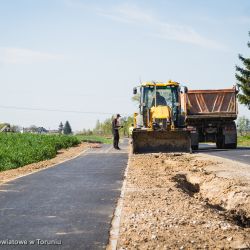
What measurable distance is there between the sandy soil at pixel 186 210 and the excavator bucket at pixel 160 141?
6639 mm

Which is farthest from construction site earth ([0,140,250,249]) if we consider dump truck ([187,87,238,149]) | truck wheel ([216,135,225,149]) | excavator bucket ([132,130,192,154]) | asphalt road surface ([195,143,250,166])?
truck wheel ([216,135,225,149])

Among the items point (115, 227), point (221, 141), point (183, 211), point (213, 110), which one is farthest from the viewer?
point (221, 141)

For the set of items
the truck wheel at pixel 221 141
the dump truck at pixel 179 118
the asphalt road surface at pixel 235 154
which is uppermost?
the dump truck at pixel 179 118

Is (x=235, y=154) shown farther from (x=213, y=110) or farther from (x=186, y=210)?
(x=186, y=210)

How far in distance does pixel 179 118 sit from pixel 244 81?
2687 cm

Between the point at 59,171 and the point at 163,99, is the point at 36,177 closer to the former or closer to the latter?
the point at 59,171

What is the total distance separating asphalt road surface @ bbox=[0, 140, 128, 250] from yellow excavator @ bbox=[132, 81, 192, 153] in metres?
8.67

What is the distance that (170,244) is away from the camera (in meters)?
5.70

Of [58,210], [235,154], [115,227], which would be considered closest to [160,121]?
[235,154]

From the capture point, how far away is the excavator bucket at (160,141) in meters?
22.3

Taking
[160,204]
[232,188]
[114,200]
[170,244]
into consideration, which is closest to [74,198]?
[114,200]

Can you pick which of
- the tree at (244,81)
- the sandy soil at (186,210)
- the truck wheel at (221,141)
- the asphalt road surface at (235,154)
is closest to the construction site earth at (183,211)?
the sandy soil at (186,210)

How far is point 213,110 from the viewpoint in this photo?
1045 inches

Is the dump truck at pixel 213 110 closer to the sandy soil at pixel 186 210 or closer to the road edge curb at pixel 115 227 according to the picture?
the sandy soil at pixel 186 210
